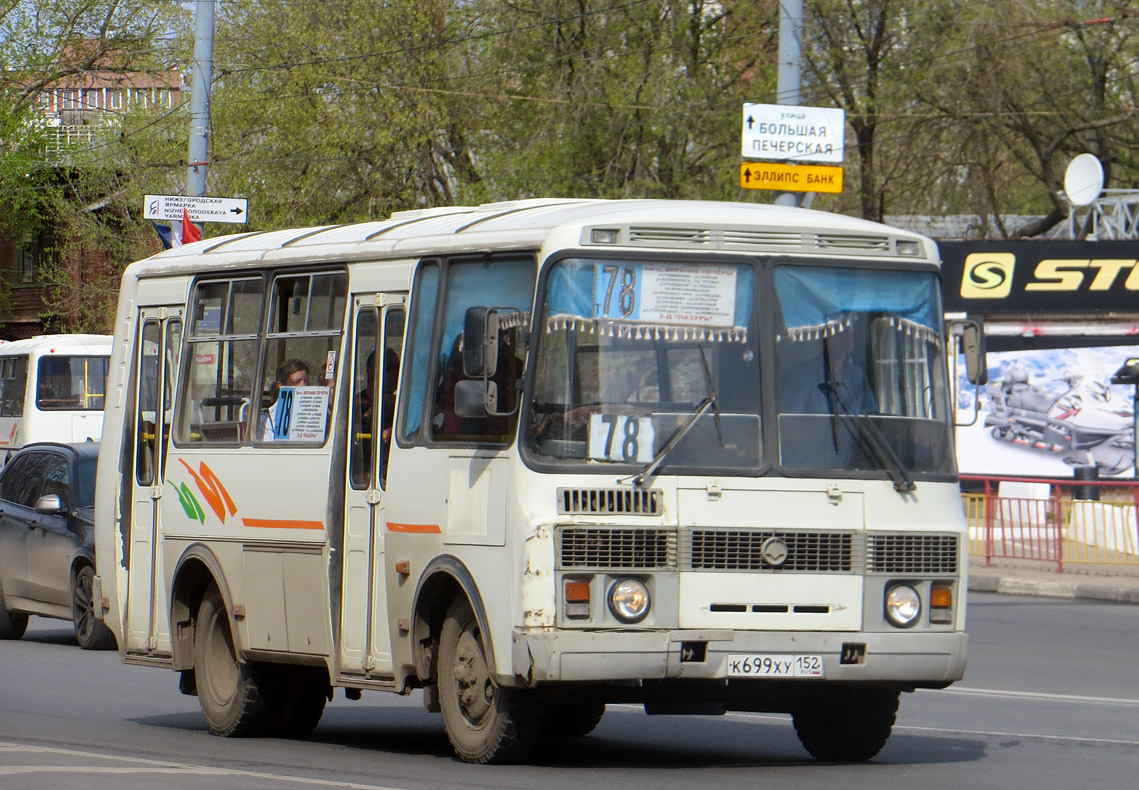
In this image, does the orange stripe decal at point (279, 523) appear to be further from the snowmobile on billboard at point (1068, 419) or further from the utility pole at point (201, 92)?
the snowmobile on billboard at point (1068, 419)

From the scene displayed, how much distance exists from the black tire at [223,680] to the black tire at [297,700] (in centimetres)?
9

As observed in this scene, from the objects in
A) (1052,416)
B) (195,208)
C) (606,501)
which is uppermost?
(195,208)

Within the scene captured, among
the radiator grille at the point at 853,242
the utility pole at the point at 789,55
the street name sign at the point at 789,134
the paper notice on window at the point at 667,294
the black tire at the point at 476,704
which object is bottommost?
the black tire at the point at 476,704

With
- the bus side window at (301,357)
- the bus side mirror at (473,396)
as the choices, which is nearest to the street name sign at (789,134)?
the bus side window at (301,357)

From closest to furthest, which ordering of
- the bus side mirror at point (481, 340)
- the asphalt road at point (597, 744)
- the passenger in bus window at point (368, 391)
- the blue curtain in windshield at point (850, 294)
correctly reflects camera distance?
the bus side mirror at point (481, 340) → the asphalt road at point (597, 744) → the blue curtain in windshield at point (850, 294) → the passenger in bus window at point (368, 391)

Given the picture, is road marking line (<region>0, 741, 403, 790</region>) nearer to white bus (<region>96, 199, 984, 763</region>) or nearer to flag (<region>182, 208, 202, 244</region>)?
white bus (<region>96, 199, 984, 763</region>)

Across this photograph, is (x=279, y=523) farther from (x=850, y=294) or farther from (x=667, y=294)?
(x=850, y=294)

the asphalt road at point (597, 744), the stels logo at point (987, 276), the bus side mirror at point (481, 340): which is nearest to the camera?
the bus side mirror at point (481, 340)

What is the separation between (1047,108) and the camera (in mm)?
35656

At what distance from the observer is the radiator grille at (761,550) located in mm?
8500

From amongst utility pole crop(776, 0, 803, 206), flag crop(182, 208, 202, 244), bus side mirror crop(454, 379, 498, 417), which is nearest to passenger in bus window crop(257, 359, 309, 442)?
bus side mirror crop(454, 379, 498, 417)

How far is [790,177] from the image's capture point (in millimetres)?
18625

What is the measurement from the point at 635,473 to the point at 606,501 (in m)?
0.19

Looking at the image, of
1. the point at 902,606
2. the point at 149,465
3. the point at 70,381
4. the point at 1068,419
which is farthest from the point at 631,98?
the point at 902,606
